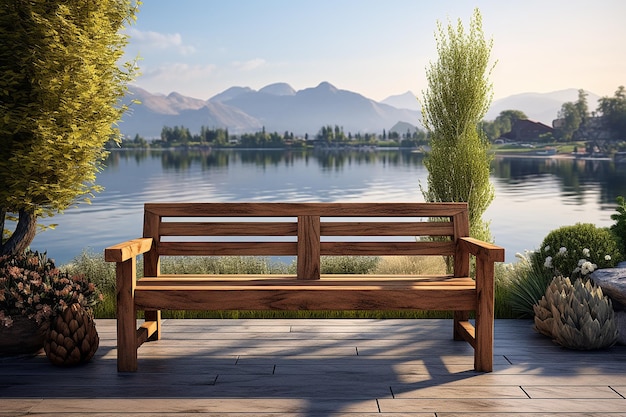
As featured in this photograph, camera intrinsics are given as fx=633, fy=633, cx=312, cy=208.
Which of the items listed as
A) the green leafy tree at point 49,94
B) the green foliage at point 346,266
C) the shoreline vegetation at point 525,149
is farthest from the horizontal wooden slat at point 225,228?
the shoreline vegetation at point 525,149

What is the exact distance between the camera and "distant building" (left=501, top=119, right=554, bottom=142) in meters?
63.6

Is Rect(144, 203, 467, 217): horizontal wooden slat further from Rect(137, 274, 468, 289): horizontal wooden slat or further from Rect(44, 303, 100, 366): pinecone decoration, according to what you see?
Rect(44, 303, 100, 366): pinecone decoration

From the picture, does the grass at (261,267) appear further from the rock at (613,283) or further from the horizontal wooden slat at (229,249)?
the horizontal wooden slat at (229,249)

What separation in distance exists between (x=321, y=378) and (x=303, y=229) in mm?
1136

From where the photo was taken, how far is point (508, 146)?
74.9 metres

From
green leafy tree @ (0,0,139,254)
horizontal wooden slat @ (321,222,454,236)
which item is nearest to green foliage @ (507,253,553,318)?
horizontal wooden slat @ (321,222,454,236)

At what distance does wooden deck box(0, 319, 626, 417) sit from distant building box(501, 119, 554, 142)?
62943 mm

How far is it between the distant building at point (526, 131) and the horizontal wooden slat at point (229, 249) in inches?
2492

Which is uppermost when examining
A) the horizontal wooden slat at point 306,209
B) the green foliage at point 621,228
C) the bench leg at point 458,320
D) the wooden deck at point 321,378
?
the horizontal wooden slat at point 306,209

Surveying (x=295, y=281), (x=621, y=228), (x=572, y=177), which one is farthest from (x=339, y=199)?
(x=572, y=177)

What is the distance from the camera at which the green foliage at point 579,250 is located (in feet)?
17.7

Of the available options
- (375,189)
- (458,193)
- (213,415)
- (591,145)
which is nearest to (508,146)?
(591,145)

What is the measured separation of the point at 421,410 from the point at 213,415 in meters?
1.08

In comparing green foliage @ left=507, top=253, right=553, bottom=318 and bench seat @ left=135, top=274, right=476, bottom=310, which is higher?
bench seat @ left=135, top=274, right=476, bottom=310
